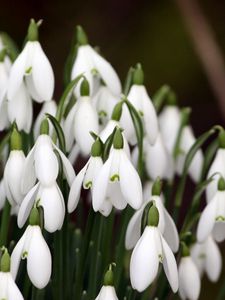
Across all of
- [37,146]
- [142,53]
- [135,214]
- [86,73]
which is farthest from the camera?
[142,53]

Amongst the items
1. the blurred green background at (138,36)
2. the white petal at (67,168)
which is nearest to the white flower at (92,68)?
the white petal at (67,168)

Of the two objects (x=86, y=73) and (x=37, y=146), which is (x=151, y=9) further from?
(x=37, y=146)

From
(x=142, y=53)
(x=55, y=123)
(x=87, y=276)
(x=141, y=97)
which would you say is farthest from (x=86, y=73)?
(x=142, y=53)

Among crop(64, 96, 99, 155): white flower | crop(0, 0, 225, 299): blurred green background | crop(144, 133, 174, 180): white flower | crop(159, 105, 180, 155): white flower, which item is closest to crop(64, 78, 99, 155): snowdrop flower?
crop(64, 96, 99, 155): white flower

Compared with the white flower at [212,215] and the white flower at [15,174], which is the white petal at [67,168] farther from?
the white flower at [212,215]

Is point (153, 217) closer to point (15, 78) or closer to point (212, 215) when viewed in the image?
point (212, 215)

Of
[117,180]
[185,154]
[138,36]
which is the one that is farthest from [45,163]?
[138,36]

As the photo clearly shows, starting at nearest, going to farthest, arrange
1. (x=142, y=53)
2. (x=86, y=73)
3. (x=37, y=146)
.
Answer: (x=37, y=146)
(x=86, y=73)
(x=142, y=53)
